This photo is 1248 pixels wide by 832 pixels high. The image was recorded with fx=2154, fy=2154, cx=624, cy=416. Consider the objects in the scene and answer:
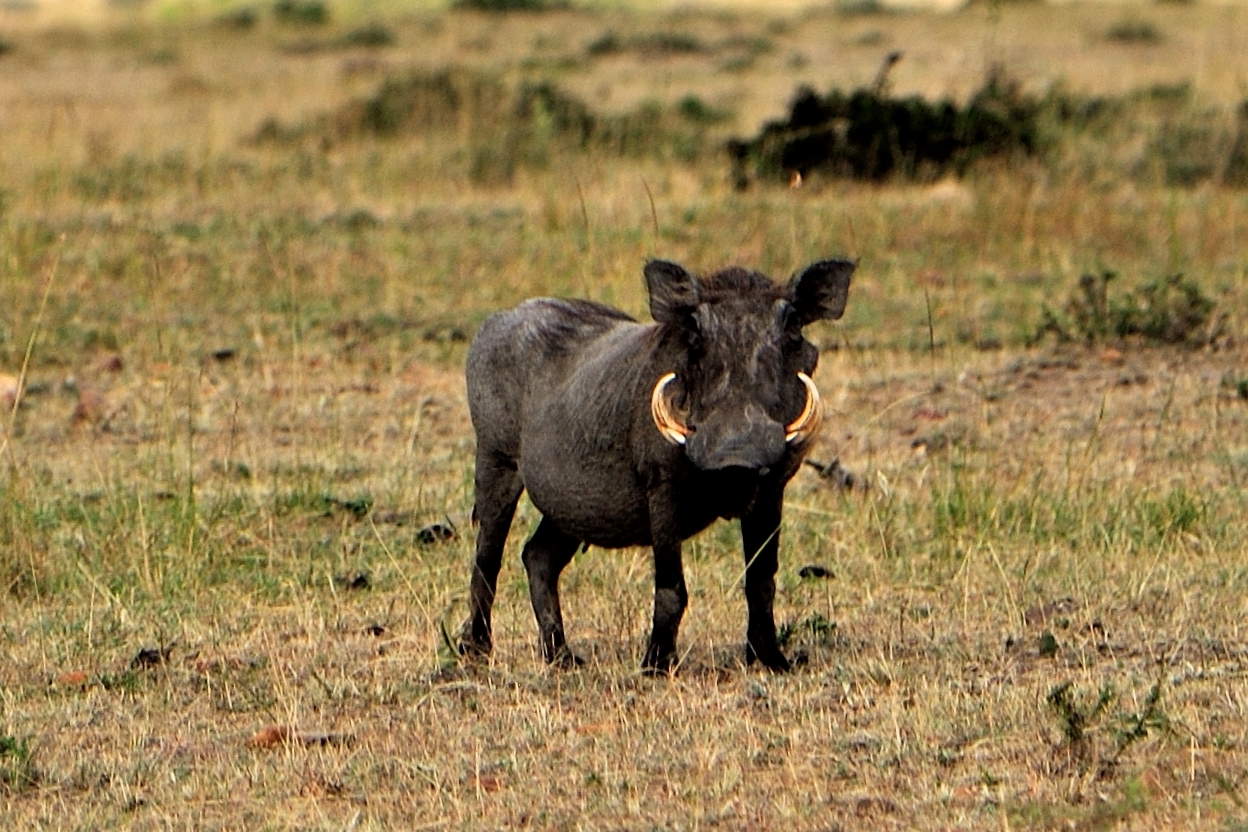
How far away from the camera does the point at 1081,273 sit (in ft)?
38.9

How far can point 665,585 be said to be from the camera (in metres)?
5.38

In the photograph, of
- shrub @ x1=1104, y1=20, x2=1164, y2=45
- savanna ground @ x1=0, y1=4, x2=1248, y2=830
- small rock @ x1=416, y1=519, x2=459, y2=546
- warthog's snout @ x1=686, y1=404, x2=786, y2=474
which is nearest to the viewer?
savanna ground @ x1=0, y1=4, x2=1248, y2=830

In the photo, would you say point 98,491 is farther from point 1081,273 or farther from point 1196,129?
point 1196,129

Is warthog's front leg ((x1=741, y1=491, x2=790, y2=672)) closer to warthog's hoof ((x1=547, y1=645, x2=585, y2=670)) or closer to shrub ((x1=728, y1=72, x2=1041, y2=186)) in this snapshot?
warthog's hoof ((x1=547, y1=645, x2=585, y2=670))

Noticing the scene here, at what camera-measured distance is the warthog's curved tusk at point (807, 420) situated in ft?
16.4

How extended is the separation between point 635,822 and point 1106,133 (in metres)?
13.3

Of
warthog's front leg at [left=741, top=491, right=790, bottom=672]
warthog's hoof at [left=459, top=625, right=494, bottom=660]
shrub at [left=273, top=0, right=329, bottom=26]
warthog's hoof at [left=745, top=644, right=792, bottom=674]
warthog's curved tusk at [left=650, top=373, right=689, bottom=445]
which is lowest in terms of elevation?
shrub at [left=273, top=0, right=329, bottom=26]

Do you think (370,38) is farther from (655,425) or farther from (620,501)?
(655,425)

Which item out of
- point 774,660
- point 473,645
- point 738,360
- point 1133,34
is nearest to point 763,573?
point 774,660

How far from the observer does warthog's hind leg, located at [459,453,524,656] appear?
19.9 ft

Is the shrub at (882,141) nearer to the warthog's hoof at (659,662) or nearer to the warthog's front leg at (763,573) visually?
the warthog's front leg at (763,573)

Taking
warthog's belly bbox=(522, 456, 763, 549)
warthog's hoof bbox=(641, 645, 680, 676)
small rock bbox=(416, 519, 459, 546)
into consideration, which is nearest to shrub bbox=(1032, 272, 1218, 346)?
small rock bbox=(416, 519, 459, 546)

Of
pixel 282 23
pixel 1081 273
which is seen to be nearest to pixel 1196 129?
pixel 1081 273

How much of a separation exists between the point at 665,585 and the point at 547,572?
769 mm
